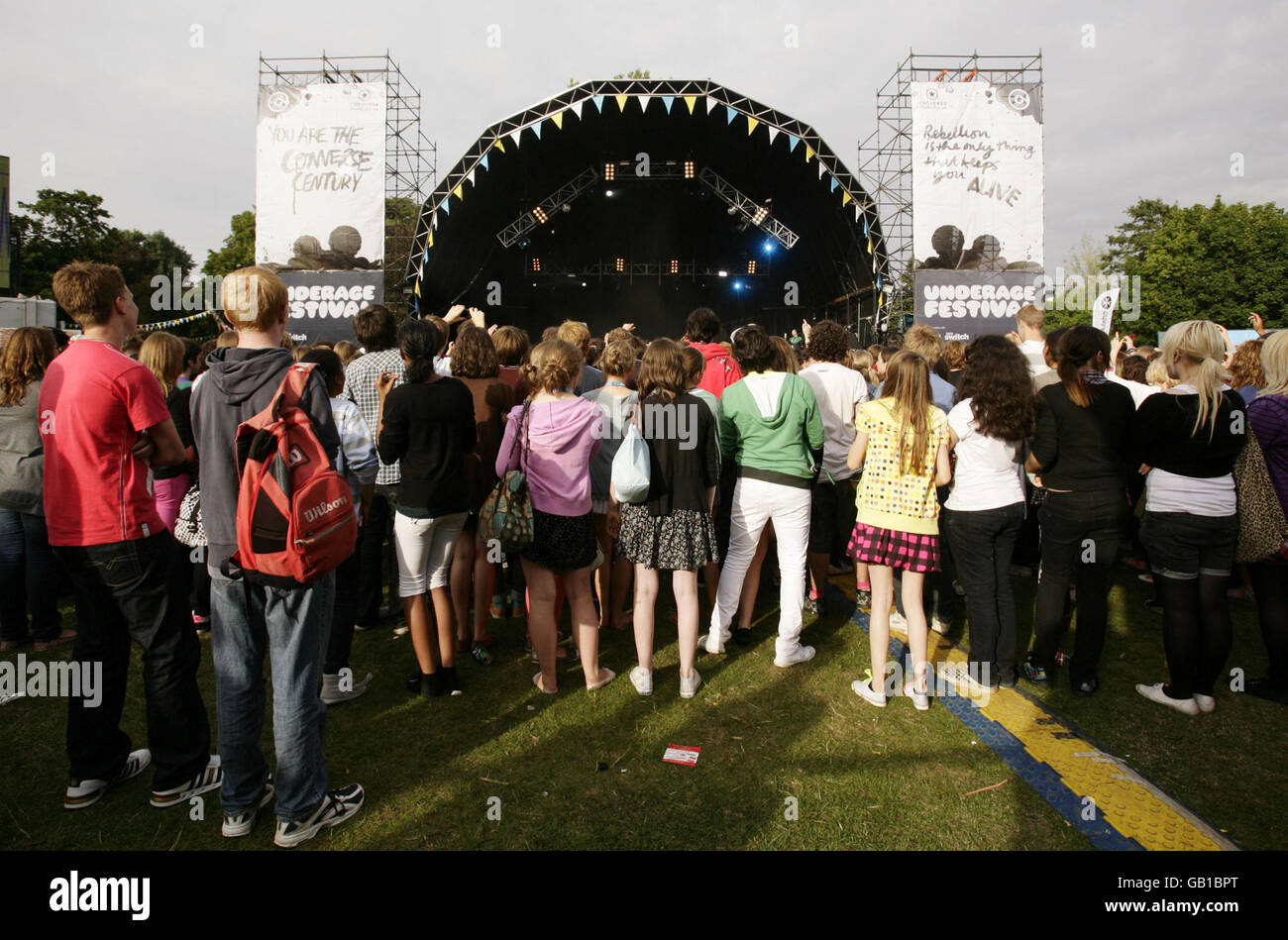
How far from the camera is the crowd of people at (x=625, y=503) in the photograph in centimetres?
257

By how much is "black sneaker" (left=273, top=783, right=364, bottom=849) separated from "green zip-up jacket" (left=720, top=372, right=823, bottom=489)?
8.02 ft

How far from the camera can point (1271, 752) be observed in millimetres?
3072

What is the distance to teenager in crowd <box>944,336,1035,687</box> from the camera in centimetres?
346

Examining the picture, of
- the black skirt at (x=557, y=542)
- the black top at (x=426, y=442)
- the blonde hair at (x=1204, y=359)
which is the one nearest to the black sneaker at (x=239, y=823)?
the black top at (x=426, y=442)

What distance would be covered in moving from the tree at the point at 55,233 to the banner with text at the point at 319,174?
2642 cm

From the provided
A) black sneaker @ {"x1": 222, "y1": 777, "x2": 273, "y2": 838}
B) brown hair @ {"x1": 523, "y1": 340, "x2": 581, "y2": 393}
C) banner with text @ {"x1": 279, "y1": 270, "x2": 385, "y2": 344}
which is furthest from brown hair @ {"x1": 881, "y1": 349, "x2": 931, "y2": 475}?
banner with text @ {"x1": 279, "y1": 270, "x2": 385, "y2": 344}

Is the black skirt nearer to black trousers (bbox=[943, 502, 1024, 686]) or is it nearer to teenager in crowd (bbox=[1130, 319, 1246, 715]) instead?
black trousers (bbox=[943, 502, 1024, 686])

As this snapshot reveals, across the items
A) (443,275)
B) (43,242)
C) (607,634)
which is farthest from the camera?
(43,242)

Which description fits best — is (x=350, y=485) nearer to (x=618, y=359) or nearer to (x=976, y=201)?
(x=618, y=359)

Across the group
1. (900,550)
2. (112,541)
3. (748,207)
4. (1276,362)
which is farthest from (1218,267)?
(112,541)

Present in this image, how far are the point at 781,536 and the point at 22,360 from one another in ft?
13.9

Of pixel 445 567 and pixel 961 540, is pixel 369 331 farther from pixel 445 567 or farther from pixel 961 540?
pixel 961 540

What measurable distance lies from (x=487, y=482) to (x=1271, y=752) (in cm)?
421
